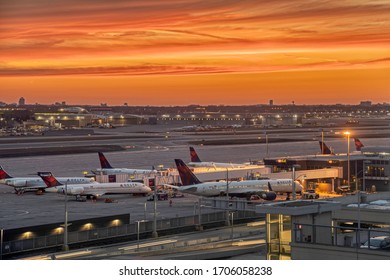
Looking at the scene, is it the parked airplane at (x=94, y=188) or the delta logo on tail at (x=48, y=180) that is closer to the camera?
the parked airplane at (x=94, y=188)

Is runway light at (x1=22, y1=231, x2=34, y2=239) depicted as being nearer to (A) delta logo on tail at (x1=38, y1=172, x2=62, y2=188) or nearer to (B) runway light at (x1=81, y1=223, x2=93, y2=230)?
(B) runway light at (x1=81, y1=223, x2=93, y2=230)

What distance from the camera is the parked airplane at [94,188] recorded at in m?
37.8

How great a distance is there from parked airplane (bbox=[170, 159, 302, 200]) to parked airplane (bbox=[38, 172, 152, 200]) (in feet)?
7.69

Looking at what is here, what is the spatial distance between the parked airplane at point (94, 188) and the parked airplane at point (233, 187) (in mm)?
2343

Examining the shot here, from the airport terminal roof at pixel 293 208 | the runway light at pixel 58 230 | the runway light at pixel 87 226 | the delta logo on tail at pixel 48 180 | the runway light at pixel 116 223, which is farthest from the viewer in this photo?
the delta logo on tail at pixel 48 180

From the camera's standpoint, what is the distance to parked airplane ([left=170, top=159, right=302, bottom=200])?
3719 centimetres

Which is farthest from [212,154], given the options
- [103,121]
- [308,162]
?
[103,121]

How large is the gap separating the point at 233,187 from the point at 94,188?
21.3 ft

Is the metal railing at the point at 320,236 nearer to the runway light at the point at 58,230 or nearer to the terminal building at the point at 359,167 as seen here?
the runway light at the point at 58,230

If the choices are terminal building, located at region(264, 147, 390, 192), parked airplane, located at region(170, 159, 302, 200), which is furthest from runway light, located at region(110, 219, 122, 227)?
terminal building, located at region(264, 147, 390, 192)

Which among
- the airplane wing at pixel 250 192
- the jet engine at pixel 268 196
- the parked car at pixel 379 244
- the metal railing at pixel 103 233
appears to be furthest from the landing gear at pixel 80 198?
the parked car at pixel 379 244

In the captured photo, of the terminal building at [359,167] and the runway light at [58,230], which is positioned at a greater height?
the terminal building at [359,167]

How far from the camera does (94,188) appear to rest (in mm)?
38094

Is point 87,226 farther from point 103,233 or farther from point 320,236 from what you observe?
point 320,236
